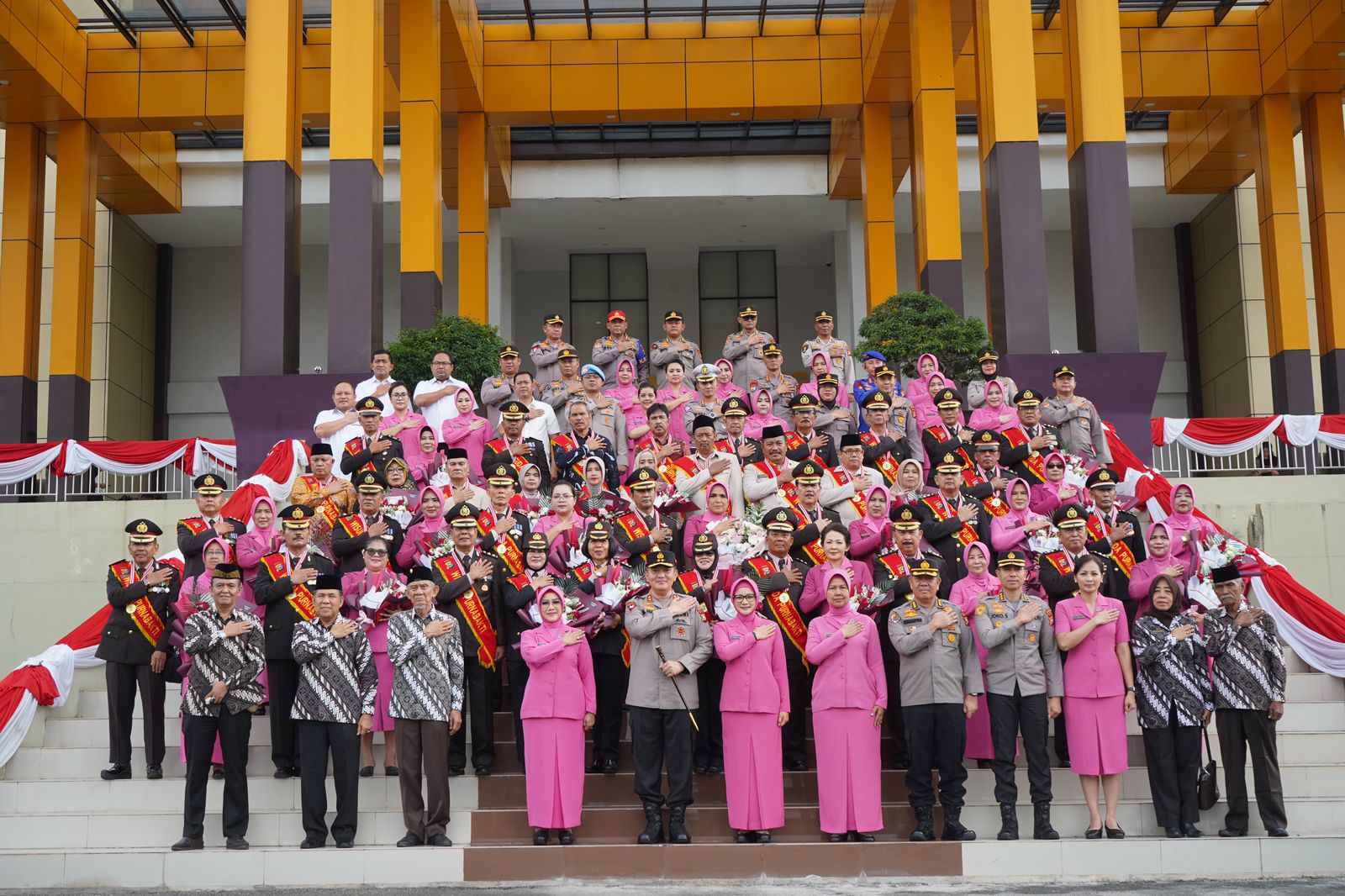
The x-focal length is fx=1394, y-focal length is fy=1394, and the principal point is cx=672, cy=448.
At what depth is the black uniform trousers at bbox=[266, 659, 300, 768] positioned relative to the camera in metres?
8.57

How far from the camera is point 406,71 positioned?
1705cm

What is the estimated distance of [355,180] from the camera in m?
14.5

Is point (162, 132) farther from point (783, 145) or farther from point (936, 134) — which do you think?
point (936, 134)

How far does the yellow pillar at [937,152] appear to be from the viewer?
17.2 metres

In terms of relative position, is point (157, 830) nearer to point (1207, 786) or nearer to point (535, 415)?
point (535, 415)

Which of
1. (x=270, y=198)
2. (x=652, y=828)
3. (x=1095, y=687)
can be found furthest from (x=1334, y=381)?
(x=652, y=828)

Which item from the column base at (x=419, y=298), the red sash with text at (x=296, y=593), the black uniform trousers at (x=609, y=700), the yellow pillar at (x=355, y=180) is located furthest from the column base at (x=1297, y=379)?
the red sash with text at (x=296, y=593)

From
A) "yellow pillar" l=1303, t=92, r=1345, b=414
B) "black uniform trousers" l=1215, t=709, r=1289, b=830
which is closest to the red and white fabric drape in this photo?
"black uniform trousers" l=1215, t=709, r=1289, b=830

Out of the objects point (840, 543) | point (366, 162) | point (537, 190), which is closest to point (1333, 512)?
point (840, 543)

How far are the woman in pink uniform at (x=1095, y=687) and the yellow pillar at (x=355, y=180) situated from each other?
829 centimetres

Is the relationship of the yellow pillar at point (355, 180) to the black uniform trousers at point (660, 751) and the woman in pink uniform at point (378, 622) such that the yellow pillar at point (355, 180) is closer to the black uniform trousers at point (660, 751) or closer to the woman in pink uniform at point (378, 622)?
the woman in pink uniform at point (378, 622)

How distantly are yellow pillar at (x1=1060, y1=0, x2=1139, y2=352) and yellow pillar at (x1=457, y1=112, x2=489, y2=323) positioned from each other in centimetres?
871

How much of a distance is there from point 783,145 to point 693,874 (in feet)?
55.2

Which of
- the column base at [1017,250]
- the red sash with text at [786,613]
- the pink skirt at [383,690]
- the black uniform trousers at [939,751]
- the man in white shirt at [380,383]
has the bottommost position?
the black uniform trousers at [939,751]
